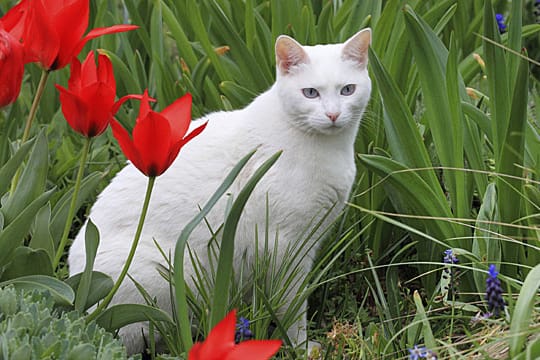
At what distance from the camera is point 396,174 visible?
111 inches

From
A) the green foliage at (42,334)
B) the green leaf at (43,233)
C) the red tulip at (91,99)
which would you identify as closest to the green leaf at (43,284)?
the green foliage at (42,334)

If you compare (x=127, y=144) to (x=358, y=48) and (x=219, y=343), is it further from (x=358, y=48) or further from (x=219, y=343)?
(x=358, y=48)

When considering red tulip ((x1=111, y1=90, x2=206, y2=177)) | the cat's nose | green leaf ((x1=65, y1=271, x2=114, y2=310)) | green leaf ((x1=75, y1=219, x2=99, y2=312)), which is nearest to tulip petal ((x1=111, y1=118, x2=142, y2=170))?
red tulip ((x1=111, y1=90, x2=206, y2=177))

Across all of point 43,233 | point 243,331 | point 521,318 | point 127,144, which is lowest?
point 243,331

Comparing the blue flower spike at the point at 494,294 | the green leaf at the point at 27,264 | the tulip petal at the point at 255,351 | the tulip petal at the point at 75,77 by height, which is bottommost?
the blue flower spike at the point at 494,294

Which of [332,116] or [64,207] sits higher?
[332,116]

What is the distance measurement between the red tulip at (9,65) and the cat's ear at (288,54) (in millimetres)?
1135

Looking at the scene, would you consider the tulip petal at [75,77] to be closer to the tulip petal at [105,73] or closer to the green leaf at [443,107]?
the tulip petal at [105,73]

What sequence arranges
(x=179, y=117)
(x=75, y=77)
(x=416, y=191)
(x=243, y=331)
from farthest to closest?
1. (x=416, y=191)
2. (x=243, y=331)
3. (x=75, y=77)
4. (x=179, y=117)

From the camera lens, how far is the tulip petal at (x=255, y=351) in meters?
1.55

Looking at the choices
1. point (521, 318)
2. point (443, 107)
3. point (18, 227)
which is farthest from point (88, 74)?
point (443, 107)

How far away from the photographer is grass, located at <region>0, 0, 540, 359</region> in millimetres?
2490

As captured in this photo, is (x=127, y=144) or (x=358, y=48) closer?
(x=127, y=144)

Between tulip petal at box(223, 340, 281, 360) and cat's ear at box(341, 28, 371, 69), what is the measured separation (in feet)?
5.49
